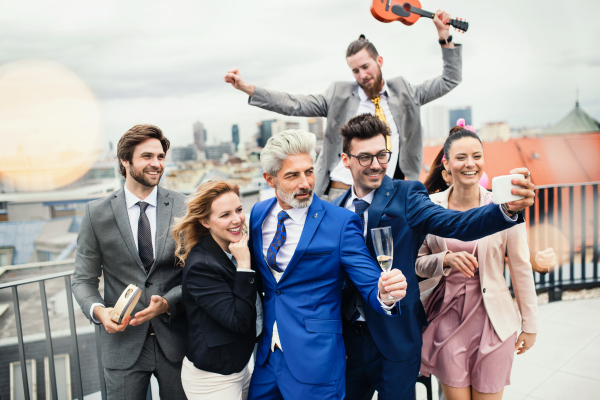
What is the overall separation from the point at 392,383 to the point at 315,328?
18.6 inches

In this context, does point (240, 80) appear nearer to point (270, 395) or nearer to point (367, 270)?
point (367, 270)

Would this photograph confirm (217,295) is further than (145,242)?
No

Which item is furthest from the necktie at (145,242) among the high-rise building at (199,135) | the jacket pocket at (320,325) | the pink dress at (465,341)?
the high-rise building at (199,135)

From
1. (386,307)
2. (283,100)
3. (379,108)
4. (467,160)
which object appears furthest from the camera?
(379,108)

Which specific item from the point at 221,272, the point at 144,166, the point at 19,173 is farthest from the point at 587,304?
the point at 19,173

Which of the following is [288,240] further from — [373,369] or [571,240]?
[571,240]

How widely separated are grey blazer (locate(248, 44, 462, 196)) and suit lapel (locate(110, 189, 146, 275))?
129cm

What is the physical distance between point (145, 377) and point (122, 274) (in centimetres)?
52

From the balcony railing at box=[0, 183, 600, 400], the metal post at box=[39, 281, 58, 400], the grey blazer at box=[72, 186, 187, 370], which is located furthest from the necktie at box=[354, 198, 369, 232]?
the balcony railing at box=[0, 183, 600, 400]

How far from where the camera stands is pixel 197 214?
171 cm

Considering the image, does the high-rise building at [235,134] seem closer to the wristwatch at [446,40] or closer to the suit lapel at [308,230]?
the wristwatch at [446,40]

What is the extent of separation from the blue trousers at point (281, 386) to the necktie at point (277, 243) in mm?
354

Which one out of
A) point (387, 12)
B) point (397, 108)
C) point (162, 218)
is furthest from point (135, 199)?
point (387, 12)

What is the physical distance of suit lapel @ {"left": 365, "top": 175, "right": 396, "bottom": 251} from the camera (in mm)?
1635
